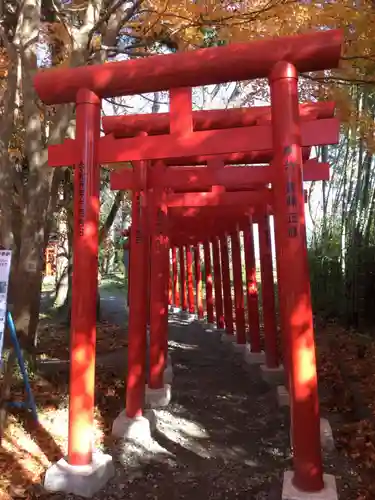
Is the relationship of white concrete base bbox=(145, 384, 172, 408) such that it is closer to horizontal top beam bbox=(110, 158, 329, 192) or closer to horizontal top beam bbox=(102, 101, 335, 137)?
horizontal top beam bbox=(110, 158, 329, 192)

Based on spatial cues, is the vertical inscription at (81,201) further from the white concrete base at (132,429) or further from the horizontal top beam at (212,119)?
the white concrete base at (132,429)

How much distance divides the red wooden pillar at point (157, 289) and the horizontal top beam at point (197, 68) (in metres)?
2.34

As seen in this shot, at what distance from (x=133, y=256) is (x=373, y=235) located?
720 centimetres

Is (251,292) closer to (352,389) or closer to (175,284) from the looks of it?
(352,389)

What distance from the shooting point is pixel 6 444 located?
427cm

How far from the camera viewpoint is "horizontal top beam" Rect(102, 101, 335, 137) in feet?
15.3

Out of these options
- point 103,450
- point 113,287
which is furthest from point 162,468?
point 113,287

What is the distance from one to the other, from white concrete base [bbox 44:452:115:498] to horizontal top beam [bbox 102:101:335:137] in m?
3.28

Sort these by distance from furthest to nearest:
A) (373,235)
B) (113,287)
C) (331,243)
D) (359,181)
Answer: (113,287)
(331,243)
(373,235)
(359,181)

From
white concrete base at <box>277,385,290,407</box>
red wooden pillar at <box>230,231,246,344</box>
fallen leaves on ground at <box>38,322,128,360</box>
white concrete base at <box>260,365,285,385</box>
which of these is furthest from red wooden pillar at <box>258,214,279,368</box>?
fallen leaves on ground at <box>38,322,128,360</box>

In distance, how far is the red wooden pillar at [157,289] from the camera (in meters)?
6.11

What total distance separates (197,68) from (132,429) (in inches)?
133

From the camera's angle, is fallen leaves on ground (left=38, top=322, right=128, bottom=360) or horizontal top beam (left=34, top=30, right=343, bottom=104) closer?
horizontal top beam (left=34, top=30, right=343, bottom=104)

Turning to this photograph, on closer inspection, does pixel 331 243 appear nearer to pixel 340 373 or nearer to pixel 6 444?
pixel 340 373
